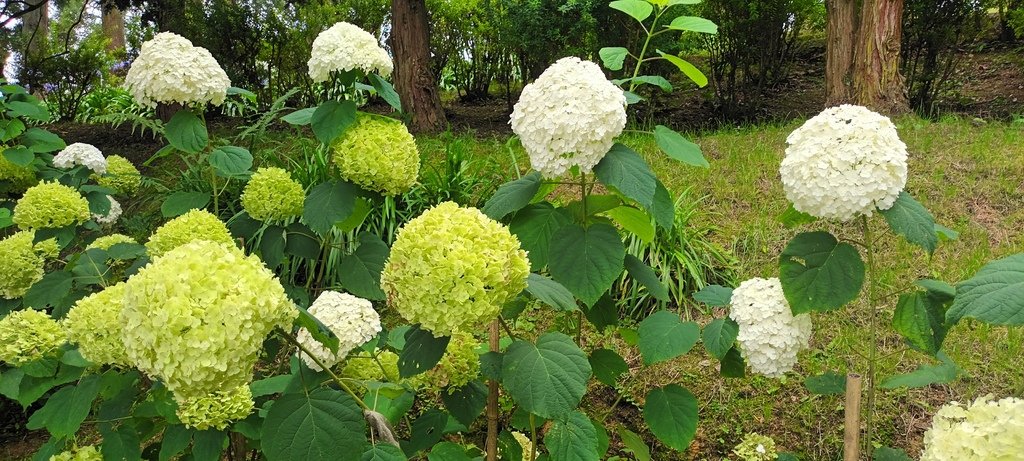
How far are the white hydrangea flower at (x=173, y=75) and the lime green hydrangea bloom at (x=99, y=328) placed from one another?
62cm

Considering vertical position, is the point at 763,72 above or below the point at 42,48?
below

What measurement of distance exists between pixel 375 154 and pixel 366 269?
333mm

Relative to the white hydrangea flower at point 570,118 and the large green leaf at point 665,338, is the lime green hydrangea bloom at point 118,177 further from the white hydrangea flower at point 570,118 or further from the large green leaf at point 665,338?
the large green leaf at point 665,338

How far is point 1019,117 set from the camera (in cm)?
511

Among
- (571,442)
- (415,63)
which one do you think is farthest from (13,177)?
(415,63)

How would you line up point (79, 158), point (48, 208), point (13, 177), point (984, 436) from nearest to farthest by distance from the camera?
point (984, 436), point (48, 208), point (13, 177), point (79, 158)

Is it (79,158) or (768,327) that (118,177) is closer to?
(79,158)

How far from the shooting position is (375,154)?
5.09 feet

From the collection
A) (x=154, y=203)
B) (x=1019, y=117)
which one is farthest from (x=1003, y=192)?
(x=154, y=203)

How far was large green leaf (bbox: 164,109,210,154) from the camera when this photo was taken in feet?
5.72

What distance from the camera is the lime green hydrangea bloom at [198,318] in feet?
3.00

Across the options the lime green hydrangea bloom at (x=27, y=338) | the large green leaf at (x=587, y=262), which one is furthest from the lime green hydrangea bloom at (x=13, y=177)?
the large green leaf at (x=587, y=262)

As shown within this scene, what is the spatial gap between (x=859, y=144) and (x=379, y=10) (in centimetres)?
717

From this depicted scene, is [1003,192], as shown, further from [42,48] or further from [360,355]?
[42,48]
